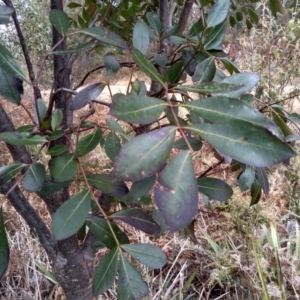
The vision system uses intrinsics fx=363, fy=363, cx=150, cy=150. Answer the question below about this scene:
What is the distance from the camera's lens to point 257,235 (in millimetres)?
1644

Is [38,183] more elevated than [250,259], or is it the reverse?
[38,183]

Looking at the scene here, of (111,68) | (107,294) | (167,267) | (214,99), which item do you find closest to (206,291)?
(167,267)

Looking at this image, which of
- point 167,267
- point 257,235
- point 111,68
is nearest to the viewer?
point 111,68

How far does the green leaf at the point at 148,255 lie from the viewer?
1.57 feet

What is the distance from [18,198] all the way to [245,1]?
0.92 meters

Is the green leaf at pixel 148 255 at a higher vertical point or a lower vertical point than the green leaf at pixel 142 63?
lower

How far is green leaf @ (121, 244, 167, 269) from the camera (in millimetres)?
478

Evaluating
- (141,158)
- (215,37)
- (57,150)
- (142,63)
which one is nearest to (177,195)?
(141,158)

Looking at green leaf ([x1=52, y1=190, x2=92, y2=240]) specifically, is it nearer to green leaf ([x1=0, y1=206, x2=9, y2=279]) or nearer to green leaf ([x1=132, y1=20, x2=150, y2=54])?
green leaf ([x1=0, y1=206, x2=9, y2=279])

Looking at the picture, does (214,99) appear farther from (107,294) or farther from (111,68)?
(107,294)

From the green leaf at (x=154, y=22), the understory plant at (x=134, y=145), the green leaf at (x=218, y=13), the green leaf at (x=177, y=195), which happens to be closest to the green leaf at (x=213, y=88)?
the understory plant at (x=134, y=145)

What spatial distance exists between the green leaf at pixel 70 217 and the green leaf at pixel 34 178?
0.05 m

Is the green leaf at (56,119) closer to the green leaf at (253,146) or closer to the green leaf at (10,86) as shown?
the green leaf at (10,86)

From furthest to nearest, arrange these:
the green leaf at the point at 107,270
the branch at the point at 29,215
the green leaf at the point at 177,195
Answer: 1. the branch at the point at 29,215
2. the green leaf at the point at 107,270
3. the green leaf at the point at 177,195
